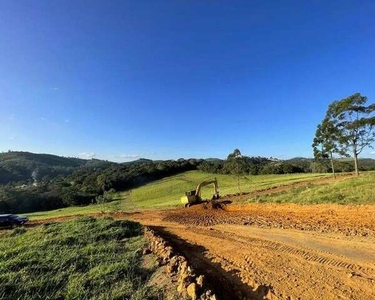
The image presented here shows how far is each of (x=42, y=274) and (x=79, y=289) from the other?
69.6 inches

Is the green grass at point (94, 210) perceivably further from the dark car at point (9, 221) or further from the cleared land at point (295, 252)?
the cleared land at point (295, 252)

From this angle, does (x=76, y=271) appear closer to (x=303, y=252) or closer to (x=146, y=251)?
(x=146, y=251)

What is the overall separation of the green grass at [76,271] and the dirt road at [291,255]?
1723 millimetres

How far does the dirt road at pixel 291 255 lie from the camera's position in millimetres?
6051

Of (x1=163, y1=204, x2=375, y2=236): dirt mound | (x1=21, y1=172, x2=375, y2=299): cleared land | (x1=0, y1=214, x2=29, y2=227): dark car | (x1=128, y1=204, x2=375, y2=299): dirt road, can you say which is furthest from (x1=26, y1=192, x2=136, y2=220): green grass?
(x1=128, y1=204, x2=375, y2=299): dirt road

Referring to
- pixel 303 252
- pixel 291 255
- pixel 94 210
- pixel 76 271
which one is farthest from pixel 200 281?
pixel 94 210

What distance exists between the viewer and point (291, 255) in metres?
8.27

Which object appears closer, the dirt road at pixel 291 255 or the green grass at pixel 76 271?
the dirt road at pixel 291 255

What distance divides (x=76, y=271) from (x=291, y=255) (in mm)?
5747

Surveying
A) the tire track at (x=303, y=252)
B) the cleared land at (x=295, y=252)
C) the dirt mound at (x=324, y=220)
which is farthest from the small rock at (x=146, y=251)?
the dirt mound at (x=324, y=220)

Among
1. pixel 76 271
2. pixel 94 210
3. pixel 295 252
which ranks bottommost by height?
pixel 94 210

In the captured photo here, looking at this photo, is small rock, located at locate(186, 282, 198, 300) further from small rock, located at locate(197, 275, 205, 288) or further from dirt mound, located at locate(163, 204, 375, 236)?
dirt mound, located at locate(163, 204, 375, 236)

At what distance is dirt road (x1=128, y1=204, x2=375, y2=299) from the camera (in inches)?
238

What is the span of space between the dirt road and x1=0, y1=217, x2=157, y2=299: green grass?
1.72 metres
